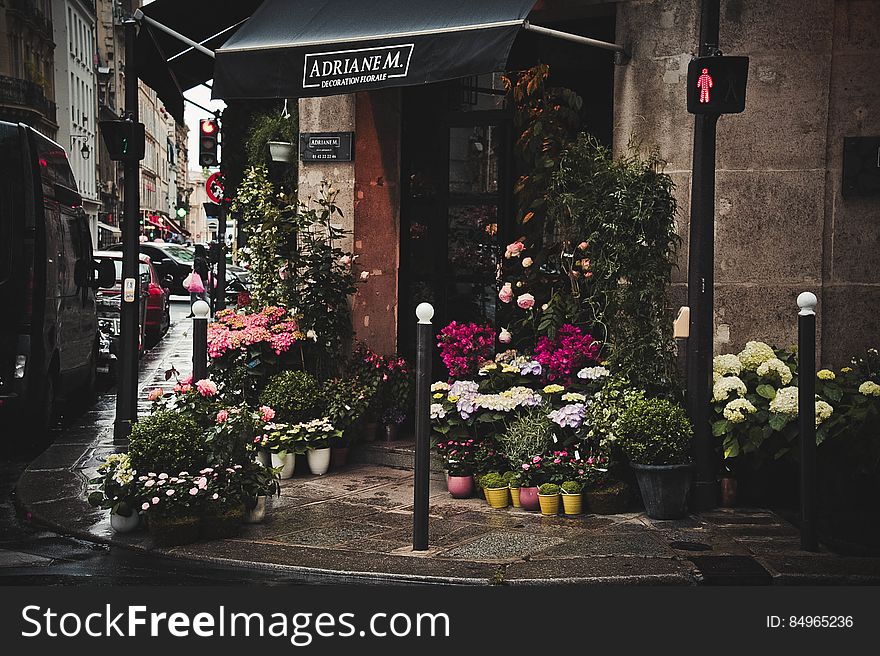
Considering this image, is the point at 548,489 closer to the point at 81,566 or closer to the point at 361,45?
the point at 81,566

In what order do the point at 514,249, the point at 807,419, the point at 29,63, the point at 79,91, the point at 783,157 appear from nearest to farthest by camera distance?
the point at 807,419, the point at 783,157, the point at 514,249, the point at 29,63, the point at 79,91

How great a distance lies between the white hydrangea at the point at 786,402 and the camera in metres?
7.55

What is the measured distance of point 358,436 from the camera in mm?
9797

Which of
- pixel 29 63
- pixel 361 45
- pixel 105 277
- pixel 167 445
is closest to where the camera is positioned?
pixel 167 445

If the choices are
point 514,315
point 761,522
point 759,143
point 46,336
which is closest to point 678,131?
point 759,143

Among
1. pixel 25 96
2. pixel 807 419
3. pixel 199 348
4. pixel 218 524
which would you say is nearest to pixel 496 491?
pixel 218 524

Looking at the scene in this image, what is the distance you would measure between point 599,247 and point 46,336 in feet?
18.0

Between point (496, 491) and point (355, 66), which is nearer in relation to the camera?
point (496, 491)

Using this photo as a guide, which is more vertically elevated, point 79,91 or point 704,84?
point 79,91

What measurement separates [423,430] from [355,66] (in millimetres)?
3288

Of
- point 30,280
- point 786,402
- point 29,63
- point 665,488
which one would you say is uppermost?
point 29,63

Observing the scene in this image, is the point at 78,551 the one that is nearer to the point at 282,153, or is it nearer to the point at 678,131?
the point at 678,131

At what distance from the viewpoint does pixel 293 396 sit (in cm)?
930

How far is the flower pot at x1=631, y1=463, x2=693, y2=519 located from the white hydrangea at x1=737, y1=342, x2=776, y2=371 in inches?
37.1
